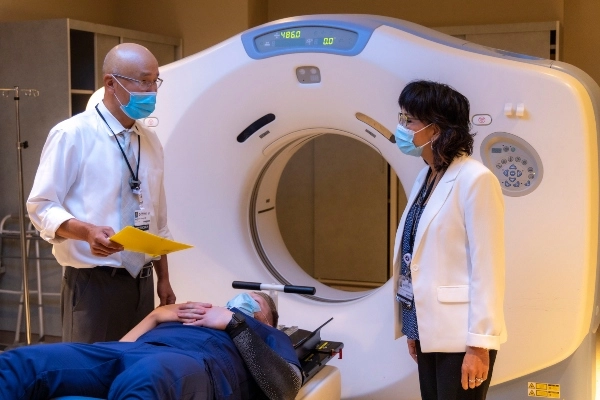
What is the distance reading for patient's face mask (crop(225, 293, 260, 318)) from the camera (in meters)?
2.26

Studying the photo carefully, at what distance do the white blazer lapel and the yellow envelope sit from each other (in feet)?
1.99

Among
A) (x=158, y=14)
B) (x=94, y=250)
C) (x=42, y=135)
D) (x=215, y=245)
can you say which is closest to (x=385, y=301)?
(x=215, y=245)

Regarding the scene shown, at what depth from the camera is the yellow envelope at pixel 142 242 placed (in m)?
1.85

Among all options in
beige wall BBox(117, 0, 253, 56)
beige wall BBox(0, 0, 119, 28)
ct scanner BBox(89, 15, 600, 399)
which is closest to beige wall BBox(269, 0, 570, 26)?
beige wall BBox(117, 0, 253, 56)

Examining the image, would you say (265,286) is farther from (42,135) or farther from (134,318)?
(42,135)

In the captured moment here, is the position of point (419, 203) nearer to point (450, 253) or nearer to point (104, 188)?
point (450, 253)

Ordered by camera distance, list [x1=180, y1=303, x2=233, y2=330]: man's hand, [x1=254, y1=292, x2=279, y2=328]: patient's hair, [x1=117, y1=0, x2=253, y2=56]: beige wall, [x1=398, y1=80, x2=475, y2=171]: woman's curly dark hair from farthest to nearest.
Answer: [x1=117, y1=0, x2=253, y2=56]: beige wall < [x1=254, y1=292, x2=279, y2=328]: patient's hair < [x1=180, y1=303, x2=233, y2=330]: man's hand < [x1=398, y1=80, x2=475, y2=171]: woman's curly dark hair

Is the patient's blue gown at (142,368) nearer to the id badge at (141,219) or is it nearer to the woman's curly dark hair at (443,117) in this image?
the id badge at (141,219)

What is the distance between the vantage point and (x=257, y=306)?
2.28m

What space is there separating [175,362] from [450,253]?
0.67 metres

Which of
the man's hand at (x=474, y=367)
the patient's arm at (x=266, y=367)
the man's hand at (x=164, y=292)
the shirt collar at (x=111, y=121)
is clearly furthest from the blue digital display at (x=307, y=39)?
the man's hand at (x=474, y=367)

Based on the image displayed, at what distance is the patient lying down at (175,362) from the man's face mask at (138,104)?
1.75ft

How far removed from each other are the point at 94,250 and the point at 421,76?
105cm

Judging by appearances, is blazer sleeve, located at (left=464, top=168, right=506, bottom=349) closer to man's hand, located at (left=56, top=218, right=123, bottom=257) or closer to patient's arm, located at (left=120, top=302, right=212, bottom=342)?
patient's arm, located at (left=120, top=302, right=212, bottom=342)
